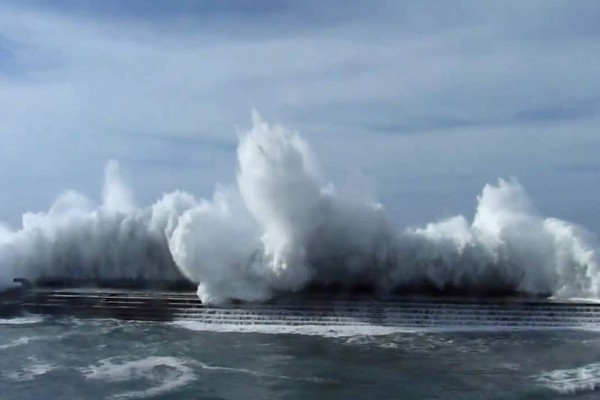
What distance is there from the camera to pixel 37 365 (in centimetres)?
2338

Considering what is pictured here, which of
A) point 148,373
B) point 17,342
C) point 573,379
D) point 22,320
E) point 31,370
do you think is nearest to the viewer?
point 573,379

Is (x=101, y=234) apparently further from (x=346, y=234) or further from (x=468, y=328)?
(x=468, y=328)

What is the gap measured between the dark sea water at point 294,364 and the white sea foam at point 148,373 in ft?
0.09

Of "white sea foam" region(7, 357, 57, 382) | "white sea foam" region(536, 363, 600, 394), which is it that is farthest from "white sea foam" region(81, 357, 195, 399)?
"white sea foam" region(536, 363, 600, 394)

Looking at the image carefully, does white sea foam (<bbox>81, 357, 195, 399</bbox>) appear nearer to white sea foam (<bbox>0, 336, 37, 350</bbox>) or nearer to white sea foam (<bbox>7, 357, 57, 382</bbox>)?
white sea foam (<bbox>7, 357, 57, 382</bbox>)

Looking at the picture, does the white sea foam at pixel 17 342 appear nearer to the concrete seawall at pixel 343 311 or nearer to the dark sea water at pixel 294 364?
the dark sea water at pixel 294 364

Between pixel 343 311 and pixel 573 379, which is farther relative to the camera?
pixel 343 311

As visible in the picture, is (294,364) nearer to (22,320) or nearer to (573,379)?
(573,379)

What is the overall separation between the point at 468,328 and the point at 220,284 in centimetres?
1002

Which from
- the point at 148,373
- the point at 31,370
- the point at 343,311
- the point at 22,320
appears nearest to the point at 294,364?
the point at 148,373

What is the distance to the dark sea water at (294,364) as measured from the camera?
786 inches

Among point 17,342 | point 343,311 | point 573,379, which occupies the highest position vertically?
point 343,311

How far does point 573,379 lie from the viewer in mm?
20500

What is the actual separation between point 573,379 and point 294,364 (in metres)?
7.57
